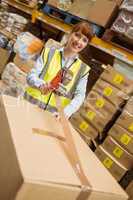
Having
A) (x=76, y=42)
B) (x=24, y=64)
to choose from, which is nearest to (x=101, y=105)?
(x=76, y=42)

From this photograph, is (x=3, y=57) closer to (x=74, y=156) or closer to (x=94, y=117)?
(x=94, y=117)

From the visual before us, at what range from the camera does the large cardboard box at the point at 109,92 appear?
12.6 feet

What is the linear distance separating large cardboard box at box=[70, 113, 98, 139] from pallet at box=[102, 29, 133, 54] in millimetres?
938

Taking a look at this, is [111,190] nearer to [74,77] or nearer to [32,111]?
[32,111]

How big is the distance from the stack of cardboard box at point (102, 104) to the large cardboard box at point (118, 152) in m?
0.20

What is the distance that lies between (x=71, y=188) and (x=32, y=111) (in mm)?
673

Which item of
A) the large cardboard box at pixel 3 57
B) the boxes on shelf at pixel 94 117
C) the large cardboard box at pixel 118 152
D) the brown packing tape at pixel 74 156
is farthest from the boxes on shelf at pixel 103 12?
the brown packing tape at pixel 74 156

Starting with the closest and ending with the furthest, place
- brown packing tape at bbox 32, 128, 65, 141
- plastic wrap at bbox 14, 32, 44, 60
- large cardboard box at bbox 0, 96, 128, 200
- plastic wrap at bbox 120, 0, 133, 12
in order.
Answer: large cardboard box at bbox 0, 96, 128, 200, brown packing tape at bbox 32, 128, 65, 141, plastic wrap at bbox 120, 0, 133, 12, plastic wrap at bbox 14, 32, 44, 60

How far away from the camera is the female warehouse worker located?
292 centimetres

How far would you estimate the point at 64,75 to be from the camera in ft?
9.81

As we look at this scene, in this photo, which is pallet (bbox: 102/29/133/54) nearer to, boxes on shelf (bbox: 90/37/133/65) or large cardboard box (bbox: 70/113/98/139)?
boxes on shelf (bbox: 90/37/133/65)

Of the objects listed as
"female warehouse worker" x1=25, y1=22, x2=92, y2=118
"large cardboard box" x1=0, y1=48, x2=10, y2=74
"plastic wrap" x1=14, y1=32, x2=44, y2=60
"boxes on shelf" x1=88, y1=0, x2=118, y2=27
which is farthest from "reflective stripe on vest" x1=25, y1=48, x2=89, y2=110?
"large cardboard box" x1=0, y1=48, x2=10, y2=74

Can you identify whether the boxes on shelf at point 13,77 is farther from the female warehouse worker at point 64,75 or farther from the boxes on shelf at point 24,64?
the female warehouse worker at point 64,75

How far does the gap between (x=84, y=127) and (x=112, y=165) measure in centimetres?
61
